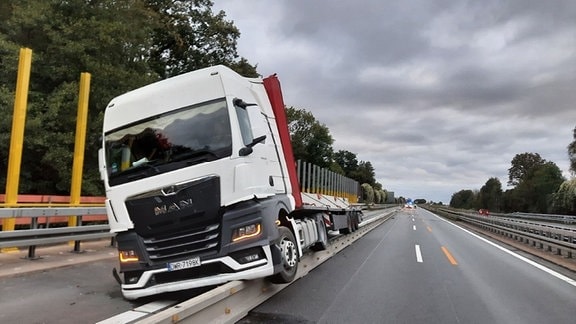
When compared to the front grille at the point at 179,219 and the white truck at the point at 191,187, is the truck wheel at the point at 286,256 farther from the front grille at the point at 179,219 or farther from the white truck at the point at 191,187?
the front grille at the point at 179,219

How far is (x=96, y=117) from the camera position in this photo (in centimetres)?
1973

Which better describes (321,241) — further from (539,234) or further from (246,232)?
(539,234)

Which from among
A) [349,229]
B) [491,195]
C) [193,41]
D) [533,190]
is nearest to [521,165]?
[491,195]

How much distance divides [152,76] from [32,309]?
18506 mm

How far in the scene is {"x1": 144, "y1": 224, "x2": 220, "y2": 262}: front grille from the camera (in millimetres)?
6188

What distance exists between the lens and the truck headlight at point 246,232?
6188mm

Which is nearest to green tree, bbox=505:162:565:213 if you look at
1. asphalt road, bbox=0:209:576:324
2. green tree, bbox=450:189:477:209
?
green tree, bbox=450:189:477:209

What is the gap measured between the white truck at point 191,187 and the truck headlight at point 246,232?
0.5 inches

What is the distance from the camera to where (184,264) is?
6.20 meters

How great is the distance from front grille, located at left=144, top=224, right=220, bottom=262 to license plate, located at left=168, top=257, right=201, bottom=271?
2.8 inches

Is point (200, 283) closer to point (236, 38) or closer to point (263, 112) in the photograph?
point (263, 112)

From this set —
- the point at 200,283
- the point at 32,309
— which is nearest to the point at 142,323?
the point at 200,283

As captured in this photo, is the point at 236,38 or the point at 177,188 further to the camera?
the point at 236,38

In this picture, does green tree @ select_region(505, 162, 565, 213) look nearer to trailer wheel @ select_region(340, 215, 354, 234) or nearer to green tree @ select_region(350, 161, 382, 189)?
green tree @ select_region(350, 161, 382, 189)
